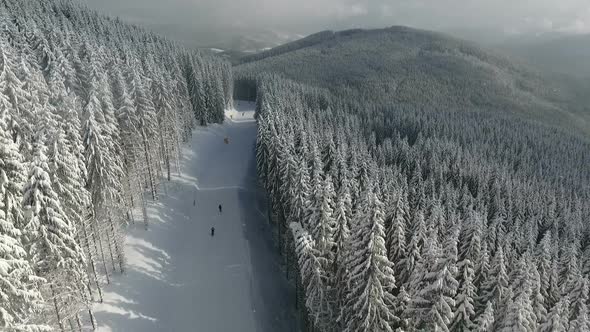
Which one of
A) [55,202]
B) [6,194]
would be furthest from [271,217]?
[6,194]

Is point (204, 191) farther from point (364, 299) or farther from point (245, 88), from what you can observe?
point (245, 88)

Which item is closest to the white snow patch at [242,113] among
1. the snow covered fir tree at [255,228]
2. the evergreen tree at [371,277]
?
the snow covered fir tree at [255,228]

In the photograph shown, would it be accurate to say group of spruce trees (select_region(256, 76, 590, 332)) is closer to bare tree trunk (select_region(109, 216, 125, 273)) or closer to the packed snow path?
the packed snow path

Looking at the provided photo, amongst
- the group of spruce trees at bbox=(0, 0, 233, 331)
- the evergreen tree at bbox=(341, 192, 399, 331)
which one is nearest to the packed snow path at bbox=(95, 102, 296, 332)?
the group of spruce trees at bbox=(0, 0, 233, 331)

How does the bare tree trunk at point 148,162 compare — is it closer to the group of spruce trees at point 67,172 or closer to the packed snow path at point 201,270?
the group of spruce trees at point 67,172

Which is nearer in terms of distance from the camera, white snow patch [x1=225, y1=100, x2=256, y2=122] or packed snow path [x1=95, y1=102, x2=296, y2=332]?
packed snow path [x1=95, y1=102, x2=296, y2=332]

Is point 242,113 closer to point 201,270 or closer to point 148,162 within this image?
point 148,162
